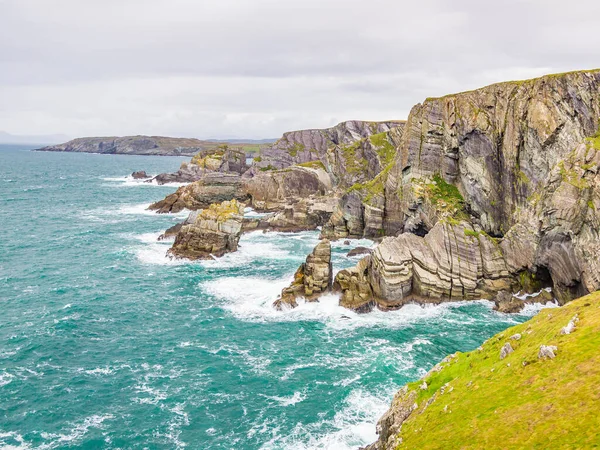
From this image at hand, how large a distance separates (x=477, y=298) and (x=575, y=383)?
1408 inches

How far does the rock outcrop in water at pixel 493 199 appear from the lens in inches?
1980

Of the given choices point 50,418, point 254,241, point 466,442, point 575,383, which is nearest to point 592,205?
point 575,383

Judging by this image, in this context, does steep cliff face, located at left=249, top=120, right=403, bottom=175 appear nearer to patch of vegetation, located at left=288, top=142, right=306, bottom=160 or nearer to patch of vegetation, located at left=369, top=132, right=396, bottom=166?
patch of vegetation, located at left=288, top=142, right=306, bottom=160

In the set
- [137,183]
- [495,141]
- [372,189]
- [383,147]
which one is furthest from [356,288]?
[137,183]

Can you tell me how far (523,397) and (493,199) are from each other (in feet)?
174

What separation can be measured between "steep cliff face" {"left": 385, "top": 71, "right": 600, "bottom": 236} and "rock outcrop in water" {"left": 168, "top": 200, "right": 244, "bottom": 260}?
94.2 feet

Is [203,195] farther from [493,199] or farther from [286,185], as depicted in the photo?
[493,199]

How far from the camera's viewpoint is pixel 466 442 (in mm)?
21562

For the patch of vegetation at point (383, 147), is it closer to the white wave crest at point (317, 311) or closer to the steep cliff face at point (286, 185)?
the steep cliff face at point (286, 185)

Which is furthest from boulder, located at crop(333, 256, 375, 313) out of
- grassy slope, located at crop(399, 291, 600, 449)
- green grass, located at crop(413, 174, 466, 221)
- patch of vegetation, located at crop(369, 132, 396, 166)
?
patch of vegetation, located at crop(369, 132, 396, 166)

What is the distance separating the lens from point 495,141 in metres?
70.1

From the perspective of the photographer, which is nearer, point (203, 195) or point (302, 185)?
point (203, 195)

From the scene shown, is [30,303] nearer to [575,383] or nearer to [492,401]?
[492,401]

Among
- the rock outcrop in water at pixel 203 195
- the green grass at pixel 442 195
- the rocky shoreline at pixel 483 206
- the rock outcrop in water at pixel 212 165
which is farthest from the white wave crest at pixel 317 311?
the rock outcrop in water at pixel 212 165
